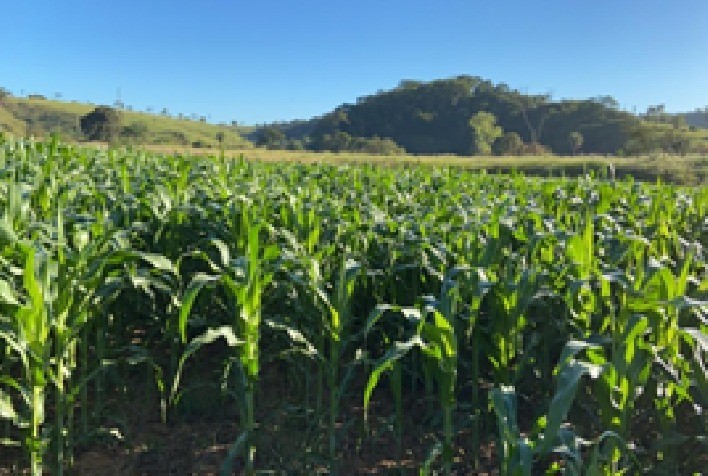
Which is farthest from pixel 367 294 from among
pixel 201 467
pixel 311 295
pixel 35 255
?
pixel 35 255

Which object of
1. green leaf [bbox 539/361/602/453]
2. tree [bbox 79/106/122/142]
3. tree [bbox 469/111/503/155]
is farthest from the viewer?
tree [bbox 469/111/503/155]

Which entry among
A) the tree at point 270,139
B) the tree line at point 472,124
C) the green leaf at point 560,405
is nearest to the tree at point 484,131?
the tree line at point 472,124

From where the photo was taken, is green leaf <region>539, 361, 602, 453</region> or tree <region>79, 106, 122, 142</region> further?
tree <region>79, 106, 122, 142</region>

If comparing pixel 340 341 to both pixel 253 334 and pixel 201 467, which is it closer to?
pixel 253 334

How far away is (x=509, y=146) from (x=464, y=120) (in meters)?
25.6

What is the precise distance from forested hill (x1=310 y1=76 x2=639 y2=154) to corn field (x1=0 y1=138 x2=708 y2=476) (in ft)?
248

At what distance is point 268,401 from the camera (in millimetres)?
3344

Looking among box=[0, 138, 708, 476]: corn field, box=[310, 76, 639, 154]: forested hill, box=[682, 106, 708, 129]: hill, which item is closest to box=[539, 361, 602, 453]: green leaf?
box=[0, 138, 708, 476]: corn field

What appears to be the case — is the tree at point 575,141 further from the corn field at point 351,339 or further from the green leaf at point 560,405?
the green leaf at point 560,405

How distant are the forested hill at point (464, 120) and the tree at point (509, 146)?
62 centimetres

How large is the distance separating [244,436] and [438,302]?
3.49 ft

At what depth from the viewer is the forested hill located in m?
84.1

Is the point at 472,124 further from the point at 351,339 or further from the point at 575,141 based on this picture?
the point at 351,339

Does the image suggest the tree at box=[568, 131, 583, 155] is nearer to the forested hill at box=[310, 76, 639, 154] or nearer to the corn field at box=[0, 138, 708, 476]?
the forested hill at box=[310, 76, 639, 154]
